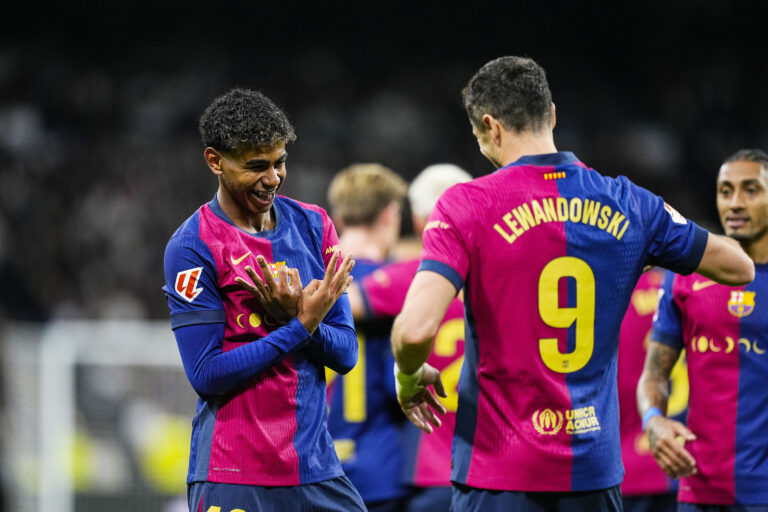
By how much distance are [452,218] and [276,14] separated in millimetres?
12628

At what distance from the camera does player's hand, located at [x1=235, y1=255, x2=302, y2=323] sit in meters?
2.81

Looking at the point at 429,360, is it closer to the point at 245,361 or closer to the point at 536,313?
the point at 536,313

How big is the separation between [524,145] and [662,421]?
1471mm

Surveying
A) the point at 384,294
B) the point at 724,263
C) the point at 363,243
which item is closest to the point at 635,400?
the point at 384,294

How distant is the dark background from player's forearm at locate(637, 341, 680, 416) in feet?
24.0

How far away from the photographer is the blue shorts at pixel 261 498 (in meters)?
2.88

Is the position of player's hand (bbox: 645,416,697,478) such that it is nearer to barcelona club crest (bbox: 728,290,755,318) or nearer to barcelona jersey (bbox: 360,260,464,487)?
barcelona club crest (bbox: 728,290,755,318)

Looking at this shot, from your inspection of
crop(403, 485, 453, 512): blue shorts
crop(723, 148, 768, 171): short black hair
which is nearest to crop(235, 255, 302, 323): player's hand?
crop(403, 485, 453, 512): blue shorts

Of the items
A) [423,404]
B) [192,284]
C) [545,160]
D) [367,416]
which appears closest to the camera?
[192,284]

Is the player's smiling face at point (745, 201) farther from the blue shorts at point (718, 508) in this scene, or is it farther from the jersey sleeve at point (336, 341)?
the jersey sleeve at point (336, 341)

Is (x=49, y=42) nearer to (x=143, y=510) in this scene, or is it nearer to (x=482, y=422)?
(x=143, y=510)

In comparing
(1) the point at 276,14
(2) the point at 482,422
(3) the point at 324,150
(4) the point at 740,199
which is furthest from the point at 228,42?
(2) the point at 482,422

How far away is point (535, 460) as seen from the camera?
9.35 feet

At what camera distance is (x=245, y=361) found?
2816 mm
